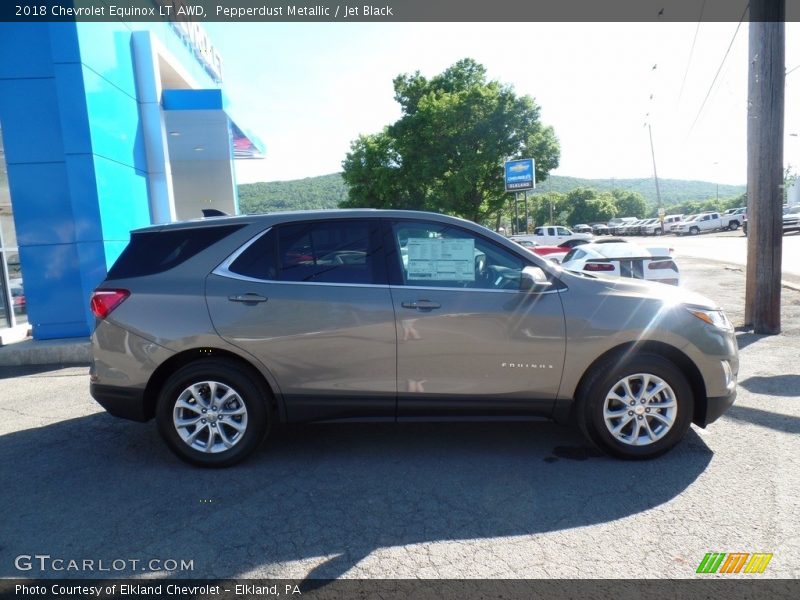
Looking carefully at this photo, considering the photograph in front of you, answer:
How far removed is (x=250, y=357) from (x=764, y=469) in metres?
3.61

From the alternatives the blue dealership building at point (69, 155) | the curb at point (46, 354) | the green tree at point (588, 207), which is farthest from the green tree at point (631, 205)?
the curb at point (46, 354)

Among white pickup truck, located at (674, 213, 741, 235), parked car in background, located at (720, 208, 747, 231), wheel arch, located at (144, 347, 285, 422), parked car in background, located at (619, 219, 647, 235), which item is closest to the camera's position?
wheel arch, located at (144, 347, 285, 422)

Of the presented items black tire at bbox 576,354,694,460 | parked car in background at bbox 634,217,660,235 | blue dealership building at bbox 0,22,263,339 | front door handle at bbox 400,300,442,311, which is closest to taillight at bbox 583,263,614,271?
black tire at bbox 576,354,694,460

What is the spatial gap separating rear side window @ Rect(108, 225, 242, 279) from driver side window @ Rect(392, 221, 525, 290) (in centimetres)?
129

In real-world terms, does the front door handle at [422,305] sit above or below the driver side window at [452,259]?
below

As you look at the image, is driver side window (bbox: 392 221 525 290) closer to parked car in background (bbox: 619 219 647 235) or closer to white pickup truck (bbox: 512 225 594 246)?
white pickup truck (bbox: 512 225 594 246)

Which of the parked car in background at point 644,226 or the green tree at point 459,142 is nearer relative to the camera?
the green tree at point 459,142

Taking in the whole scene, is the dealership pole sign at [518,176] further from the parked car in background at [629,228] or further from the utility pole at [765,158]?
the parked car in background at [629,228]

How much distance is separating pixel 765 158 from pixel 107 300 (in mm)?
8573

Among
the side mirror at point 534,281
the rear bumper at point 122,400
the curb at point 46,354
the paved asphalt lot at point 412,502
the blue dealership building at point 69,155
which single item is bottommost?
the paved asphalt lot at point 412,502

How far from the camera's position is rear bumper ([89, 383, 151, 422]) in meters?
3.99

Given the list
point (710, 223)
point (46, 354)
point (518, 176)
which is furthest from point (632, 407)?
point (710, 223)

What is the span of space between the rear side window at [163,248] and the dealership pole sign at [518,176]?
29579 mm

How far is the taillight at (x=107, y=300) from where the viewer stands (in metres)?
3.99
